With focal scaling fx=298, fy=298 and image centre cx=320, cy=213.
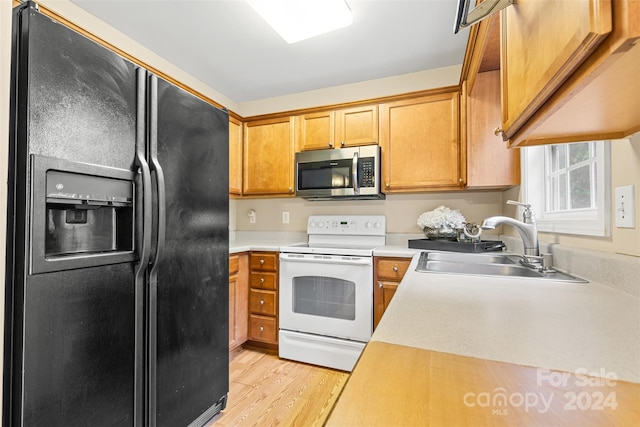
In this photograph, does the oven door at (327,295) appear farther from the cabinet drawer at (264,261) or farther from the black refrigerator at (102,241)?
the black refrigerator at (102,241)

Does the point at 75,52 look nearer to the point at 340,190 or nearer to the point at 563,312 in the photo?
the point at 563,312

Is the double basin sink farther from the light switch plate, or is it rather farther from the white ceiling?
the white ceiling

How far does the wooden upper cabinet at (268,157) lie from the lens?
2.80 metres

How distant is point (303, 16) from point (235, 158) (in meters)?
1.47

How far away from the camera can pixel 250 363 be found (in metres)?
2.37

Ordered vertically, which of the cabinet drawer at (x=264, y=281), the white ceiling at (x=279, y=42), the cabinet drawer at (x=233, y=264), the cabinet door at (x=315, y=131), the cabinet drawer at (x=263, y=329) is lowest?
the cabinet drawer at (x=263, y=329)

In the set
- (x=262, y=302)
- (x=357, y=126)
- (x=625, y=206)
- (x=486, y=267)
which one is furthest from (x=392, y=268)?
(x=625, y=206)

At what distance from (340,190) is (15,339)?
2059 millimetres

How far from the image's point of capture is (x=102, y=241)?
3.83 feet

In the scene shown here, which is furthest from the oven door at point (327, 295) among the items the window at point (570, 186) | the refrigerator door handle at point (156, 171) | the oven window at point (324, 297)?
the refrigerator door handle at point (156, 171)

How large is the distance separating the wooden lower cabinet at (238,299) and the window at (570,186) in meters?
2.06

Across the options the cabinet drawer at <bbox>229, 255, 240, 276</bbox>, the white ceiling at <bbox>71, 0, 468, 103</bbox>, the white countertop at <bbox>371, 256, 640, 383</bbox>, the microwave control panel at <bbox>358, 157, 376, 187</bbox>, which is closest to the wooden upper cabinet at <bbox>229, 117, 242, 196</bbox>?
the white ceiling at <bbox>71, 0, 468, 103</bbox>

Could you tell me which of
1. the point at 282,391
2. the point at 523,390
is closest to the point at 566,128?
the point at 523,390

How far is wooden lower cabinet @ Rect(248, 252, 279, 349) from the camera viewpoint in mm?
2486
